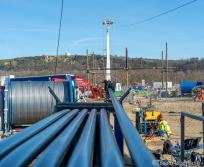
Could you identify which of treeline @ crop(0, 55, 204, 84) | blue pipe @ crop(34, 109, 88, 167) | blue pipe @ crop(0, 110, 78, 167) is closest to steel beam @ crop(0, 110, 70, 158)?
blue pipe @ crop(0, 110, 78, 167)

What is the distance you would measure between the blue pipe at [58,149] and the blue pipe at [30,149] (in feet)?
0.16

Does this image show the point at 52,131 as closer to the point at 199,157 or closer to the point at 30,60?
the point at 199,157

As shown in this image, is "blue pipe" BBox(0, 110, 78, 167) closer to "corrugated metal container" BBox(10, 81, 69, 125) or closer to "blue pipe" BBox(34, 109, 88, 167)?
"blue pipe" BBox(34, 109, 88, 167)

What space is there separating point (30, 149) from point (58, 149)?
0.51 ft

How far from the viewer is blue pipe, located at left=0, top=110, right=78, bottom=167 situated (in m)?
2.21

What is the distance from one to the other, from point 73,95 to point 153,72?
439 feet

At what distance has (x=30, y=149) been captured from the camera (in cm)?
265

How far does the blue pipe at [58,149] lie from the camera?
86.8 inches

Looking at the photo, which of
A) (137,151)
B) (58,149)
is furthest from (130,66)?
(137,151)

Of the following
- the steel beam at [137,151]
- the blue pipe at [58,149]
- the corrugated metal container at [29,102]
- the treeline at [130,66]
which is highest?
the treeline at [130,66]

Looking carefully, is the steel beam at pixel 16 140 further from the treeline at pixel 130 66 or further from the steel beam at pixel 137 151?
the treeline at pixel 130 66

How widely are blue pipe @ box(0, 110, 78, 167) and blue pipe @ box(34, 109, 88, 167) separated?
0.05 m

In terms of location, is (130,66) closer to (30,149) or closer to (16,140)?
(16,140)

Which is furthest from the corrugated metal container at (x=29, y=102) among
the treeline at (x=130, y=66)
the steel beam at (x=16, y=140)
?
the treeline at (x=130, y=66)
